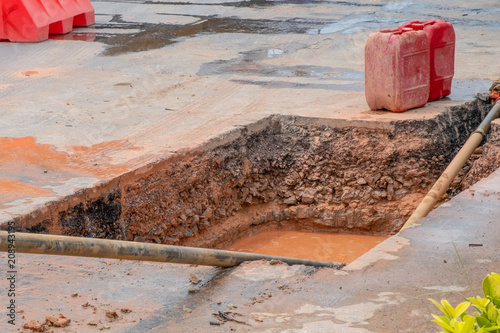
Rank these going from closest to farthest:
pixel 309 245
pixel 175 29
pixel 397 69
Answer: pixel 397 69
pixel 309 245
pixel 175 29

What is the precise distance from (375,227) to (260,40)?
15.1ft

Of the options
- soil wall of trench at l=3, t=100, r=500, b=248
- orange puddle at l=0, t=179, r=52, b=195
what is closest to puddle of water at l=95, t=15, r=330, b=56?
soil wall of trench at l=3, t=100, r=500, b=248

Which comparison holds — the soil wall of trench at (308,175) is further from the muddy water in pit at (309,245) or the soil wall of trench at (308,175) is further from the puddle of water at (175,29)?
the puddle of water at (175,29)

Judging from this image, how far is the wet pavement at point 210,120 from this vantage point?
349cm

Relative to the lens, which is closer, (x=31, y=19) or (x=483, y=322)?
(x=483, y=322)

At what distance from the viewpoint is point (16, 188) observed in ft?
16.3

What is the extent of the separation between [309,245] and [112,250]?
12.6 feet

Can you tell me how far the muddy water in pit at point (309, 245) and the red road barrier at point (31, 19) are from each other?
562 centimetres

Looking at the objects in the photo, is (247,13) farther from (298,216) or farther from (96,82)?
(298,216)

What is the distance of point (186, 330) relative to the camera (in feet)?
10.6

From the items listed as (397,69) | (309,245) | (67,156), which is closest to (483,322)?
(67,156)

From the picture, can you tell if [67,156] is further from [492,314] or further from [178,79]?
[492,314]

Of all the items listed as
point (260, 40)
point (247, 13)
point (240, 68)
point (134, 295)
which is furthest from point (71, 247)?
point (247, 13)

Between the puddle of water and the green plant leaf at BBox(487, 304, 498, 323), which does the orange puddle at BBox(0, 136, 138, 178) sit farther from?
the puddle of water
